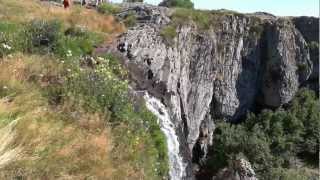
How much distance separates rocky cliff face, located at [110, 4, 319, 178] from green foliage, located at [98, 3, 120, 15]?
51 cm

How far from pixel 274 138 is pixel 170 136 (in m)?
22.0

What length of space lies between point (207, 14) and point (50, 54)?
19.5 meters

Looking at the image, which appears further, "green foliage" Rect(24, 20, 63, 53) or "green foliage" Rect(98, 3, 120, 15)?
"green foliage" Rect(98, 3, 120, 15)

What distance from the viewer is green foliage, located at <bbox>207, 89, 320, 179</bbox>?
30.7 meters

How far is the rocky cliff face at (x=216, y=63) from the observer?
63.1ft

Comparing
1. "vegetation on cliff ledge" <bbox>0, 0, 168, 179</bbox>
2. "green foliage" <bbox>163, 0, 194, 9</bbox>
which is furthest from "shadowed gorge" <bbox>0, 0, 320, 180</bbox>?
"green foliage" <bbox>163, 0, 194, 9</bbox>

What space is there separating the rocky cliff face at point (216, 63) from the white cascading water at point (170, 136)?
1574 mm

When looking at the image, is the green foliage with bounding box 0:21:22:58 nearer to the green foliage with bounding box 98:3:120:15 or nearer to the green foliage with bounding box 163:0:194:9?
the green foliage with bounding box 98:3:120:15

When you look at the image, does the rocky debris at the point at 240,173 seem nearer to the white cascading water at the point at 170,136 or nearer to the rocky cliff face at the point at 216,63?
the rocky cliff face at the point at 216,63

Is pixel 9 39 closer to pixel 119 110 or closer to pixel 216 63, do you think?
pixel 119 110

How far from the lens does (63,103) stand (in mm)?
9305

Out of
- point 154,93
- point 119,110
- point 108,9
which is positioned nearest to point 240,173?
point 108,9

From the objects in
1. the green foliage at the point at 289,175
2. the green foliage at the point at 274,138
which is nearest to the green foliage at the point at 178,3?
the green foliage at the point at 274,138

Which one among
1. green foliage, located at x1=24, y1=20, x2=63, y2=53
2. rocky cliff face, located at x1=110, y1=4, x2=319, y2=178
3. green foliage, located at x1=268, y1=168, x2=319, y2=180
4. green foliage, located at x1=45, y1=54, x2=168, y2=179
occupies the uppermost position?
green foliage, located at x1=24, y1=20, x2=63, y2=53
